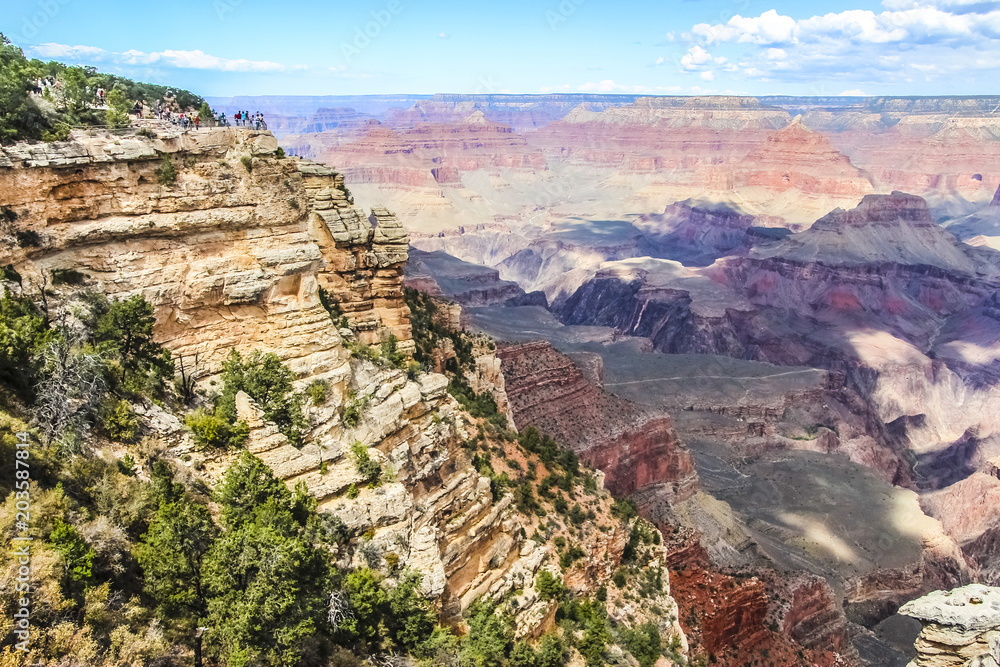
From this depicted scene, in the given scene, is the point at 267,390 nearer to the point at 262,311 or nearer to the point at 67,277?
the point at 262,311

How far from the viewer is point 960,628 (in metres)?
16.7

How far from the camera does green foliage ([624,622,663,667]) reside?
2091 cm

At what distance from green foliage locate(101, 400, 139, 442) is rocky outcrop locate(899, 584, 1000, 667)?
19.0 metres

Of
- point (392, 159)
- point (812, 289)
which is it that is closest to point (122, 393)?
point (812, 289)

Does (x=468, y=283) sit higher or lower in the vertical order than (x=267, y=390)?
lower

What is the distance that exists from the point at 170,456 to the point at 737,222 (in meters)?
176

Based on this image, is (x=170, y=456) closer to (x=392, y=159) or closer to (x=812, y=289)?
(x=812, y=289)

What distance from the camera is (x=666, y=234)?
187375 mm

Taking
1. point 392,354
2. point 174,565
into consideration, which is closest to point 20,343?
point 174,565

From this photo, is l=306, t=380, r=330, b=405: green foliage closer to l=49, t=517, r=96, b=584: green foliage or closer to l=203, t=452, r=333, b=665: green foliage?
l=203, t=452, r=333, b=665: green foliage

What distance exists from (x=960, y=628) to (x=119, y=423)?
20.3 m

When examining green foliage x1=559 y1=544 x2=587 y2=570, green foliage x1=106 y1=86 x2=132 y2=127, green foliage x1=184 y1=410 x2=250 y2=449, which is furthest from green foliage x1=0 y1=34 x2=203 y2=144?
green foliage x1=559 y1=544 x2=587 y2=570

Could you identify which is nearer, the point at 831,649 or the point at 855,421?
the point at 831,649

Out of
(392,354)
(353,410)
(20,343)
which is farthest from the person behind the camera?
(392,354)
